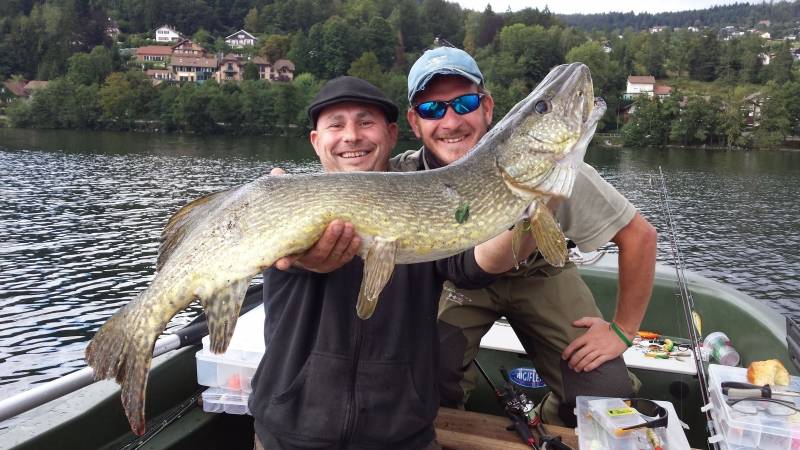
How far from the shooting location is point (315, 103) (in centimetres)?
302

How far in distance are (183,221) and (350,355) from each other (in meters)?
0.87

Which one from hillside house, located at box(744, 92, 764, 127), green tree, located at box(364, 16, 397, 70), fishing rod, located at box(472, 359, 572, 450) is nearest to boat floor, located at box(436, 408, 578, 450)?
fishing rod, located at box(472, 359, 572, 450)

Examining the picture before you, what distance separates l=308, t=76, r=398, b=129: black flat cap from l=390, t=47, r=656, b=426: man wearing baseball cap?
56 centimetres

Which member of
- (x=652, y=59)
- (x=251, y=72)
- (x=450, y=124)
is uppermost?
(x=652, y=59)

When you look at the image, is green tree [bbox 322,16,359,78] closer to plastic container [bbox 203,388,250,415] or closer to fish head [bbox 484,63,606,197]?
plastic container [bbox 203,388,250,415]

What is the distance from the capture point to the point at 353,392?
243 cm

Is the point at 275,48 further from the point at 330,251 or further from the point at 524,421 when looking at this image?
the point at 330,251

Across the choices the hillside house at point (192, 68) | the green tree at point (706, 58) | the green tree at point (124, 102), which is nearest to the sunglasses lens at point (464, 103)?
the green tree at point (124, 102)

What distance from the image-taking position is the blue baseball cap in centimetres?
348

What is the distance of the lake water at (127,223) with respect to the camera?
10742 millimetres

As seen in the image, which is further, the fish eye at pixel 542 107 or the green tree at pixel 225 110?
the green tree at pixel 225 110

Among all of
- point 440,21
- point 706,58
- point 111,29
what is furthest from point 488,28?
point 111,29

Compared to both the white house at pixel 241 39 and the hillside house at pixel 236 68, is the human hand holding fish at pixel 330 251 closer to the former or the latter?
the hillside house at pixel 236 68

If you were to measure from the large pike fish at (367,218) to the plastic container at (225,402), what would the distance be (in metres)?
1.26
